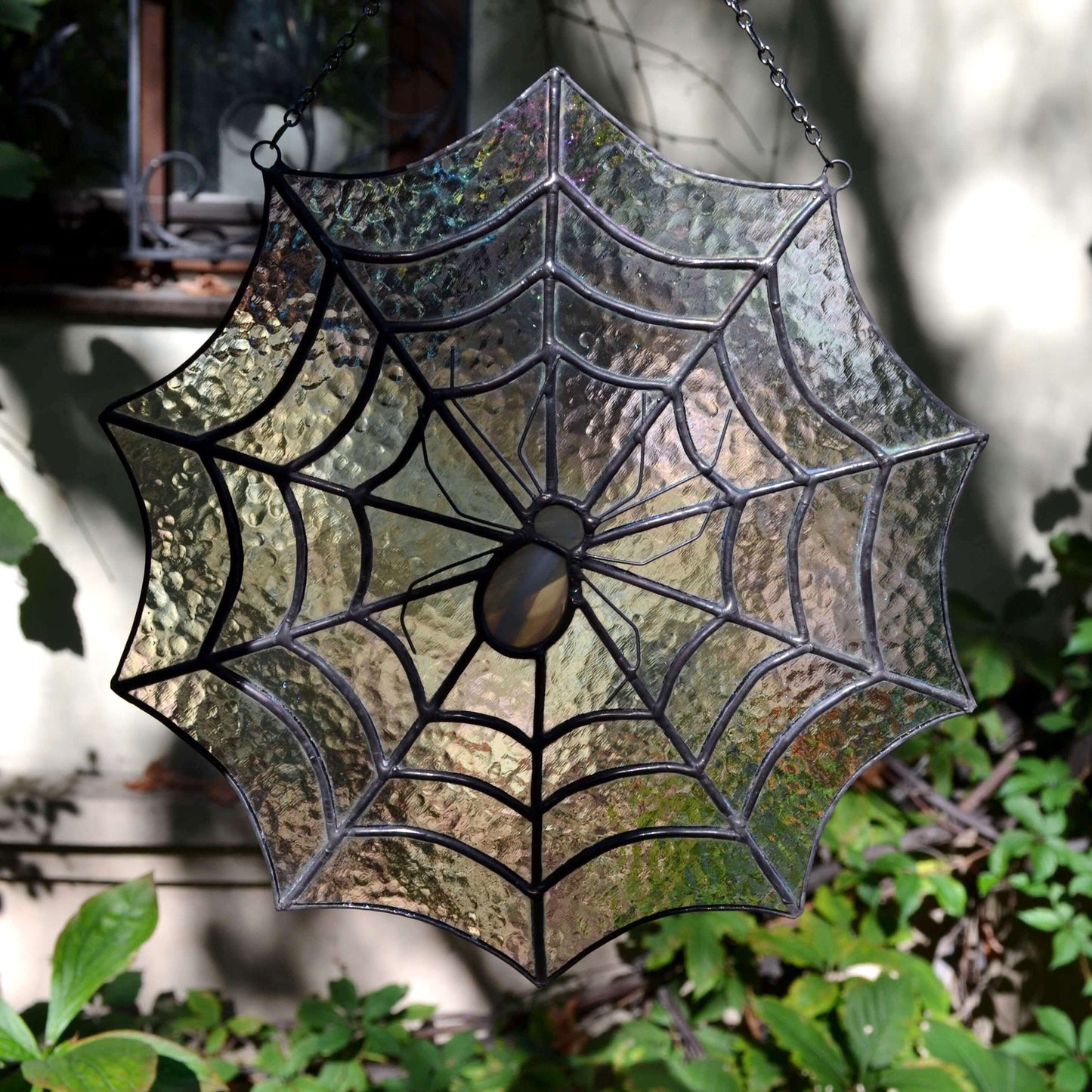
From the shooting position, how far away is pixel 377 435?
79cm

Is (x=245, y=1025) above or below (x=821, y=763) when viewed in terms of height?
above

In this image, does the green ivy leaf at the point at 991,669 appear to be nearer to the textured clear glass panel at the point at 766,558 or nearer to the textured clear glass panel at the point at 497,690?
the textured clear glass panel at the point at 766,558

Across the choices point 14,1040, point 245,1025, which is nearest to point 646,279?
point 14,1040

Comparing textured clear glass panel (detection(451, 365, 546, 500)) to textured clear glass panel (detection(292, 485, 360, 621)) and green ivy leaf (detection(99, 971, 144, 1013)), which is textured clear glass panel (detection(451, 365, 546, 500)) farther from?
green ivy leaf (detection(99, 971, 144, 1013))

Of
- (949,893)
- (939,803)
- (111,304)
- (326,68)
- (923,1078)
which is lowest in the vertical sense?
(923,1078)

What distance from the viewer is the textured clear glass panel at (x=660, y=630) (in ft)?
2.75

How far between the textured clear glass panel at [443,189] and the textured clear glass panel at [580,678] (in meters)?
0.30

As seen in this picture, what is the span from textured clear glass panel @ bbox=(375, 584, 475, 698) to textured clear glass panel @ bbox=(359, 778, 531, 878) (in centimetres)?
8

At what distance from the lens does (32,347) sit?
6.29ft

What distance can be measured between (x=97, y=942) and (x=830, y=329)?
1371 millimetres

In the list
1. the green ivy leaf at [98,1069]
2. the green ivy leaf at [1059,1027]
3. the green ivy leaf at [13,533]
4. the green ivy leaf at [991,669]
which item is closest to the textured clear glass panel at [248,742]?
the green ivy leaf at [98,1069]

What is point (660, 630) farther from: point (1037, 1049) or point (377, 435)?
point (1037, 1049)

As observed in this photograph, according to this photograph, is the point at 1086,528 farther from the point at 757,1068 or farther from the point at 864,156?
the point at 757,1068

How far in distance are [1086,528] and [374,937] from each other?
1.65 meters
